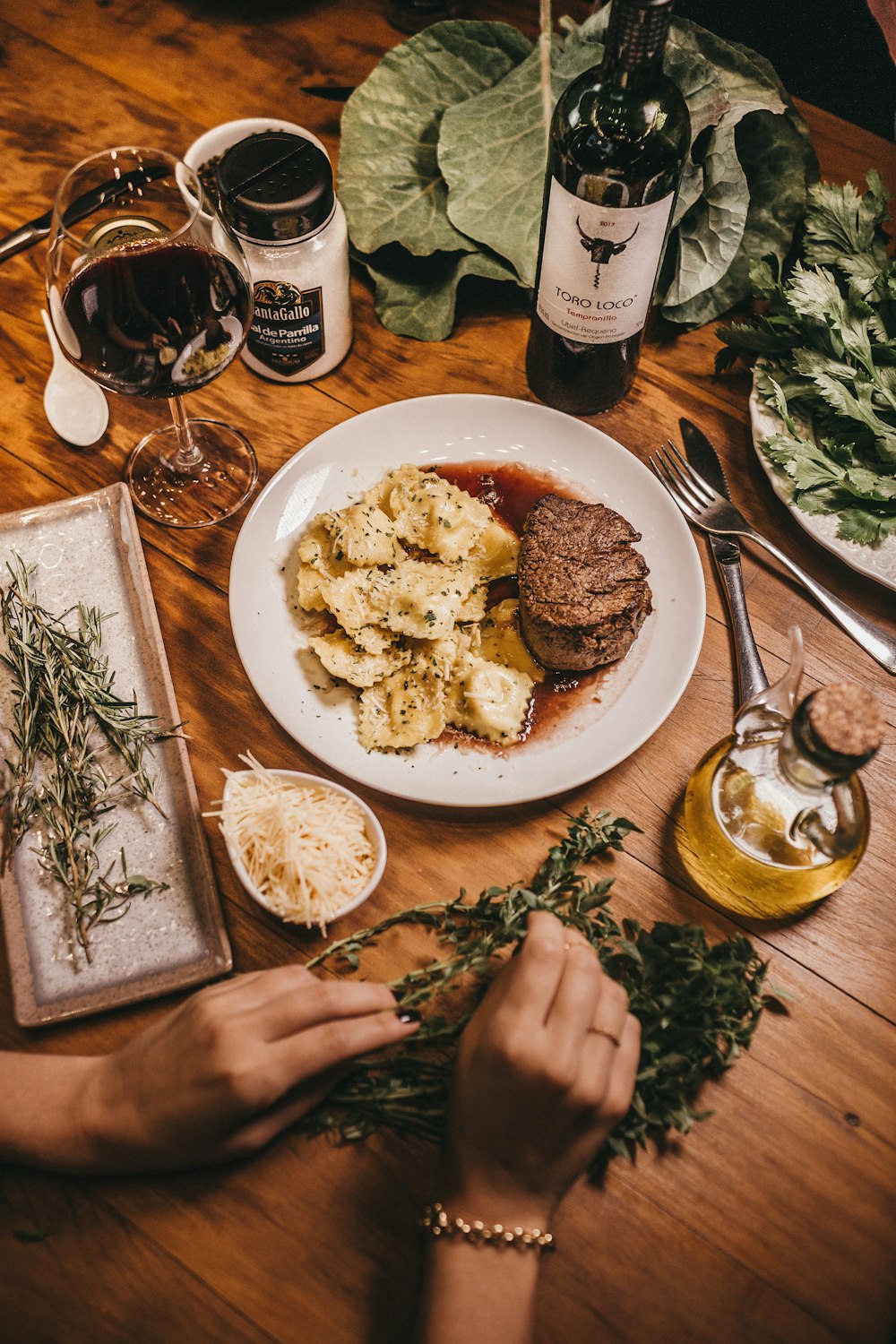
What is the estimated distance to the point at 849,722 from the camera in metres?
1.16

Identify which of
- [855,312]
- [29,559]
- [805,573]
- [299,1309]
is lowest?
[299,1309]

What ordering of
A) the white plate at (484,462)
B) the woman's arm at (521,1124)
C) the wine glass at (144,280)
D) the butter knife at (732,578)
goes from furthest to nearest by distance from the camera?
the butter knife at (732,578) < the white plate at (484,462) < the wine glass at (144,280) < the woman's arm at (521,1124)

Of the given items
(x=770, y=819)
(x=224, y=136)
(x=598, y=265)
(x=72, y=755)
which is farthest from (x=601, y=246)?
(x=72, y=755)

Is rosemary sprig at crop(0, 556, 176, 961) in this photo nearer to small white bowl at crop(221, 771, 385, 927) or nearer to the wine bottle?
small white bowl at crop(221, 771, 385, 927)

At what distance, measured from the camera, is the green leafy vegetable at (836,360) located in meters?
1.67

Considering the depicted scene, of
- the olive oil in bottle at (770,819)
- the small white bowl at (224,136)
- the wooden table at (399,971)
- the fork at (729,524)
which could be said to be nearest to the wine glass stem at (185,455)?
the wooden table at (399,971)

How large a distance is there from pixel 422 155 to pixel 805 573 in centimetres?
118

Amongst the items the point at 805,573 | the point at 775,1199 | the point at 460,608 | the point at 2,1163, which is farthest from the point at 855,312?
the point at 2,1163

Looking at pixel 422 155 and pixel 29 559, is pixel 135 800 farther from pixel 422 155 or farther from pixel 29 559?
pixel 422 155

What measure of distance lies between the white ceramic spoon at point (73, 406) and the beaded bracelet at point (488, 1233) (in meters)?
1.50

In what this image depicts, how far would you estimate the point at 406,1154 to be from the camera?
1.30m

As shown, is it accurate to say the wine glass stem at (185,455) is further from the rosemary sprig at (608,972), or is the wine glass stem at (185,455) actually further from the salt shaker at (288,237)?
the rosemary sprig at (608,972)

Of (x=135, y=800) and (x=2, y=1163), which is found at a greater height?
(x=135, y=800)

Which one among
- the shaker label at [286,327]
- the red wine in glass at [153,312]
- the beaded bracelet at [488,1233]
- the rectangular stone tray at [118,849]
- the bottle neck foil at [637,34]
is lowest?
the beaded bracelet at [488,1233]
